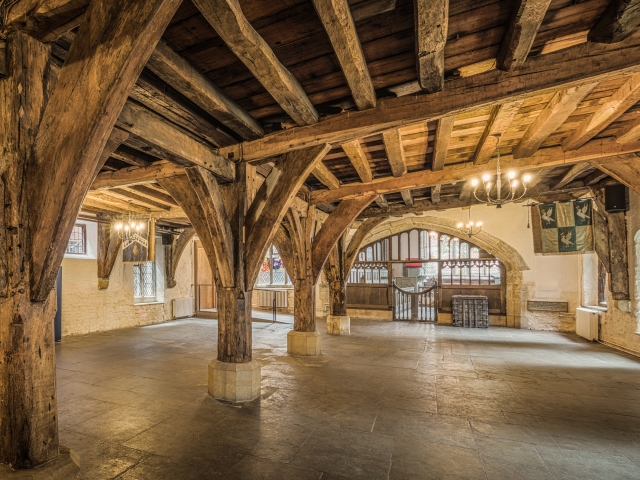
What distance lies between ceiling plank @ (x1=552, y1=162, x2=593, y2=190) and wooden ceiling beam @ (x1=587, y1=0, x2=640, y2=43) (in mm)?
2976

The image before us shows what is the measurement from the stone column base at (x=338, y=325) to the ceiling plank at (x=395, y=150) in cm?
375

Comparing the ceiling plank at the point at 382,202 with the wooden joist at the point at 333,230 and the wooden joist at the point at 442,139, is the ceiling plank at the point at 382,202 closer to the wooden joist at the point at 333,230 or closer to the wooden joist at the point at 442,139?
the wooden joist at the point at 333,230

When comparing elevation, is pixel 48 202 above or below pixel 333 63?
below

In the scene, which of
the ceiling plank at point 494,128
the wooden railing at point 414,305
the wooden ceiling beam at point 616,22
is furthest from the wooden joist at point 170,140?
the wooden railing at point 414,305

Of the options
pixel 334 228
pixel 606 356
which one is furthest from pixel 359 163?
pixel 606 356

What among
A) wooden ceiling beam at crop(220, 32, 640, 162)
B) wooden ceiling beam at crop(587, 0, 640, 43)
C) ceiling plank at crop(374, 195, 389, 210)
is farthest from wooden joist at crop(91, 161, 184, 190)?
ceiling plank at crop(374, 195, 389, 210)

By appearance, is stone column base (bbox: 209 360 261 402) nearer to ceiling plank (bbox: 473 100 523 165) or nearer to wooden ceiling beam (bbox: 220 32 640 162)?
wooden ceiling beam (bbox: 220 32 640 162)

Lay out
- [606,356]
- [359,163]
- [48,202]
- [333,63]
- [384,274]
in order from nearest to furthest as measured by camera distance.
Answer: [48,202]
[333,63]
[359,163]
[606,356]
[384,274]

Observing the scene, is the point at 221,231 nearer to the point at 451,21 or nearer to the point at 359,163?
the point at 359,163

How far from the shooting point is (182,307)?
9906 mm

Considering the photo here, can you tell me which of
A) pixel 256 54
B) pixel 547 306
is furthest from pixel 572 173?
pixel 256 54

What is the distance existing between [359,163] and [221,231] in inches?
81.1

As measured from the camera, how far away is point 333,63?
2.22 meters

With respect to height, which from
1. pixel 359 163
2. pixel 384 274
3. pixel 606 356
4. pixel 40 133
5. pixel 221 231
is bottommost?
pixel 606 356
